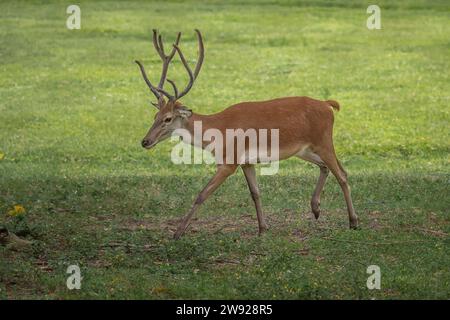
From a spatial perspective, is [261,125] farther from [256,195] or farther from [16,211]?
[16,211]

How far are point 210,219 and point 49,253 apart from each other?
227 centimetres

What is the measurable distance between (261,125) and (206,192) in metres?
0.96

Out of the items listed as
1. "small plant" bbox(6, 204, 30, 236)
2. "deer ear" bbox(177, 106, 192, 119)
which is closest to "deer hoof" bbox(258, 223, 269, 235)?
"deer ear" bbox(177, 106, 192, 119)

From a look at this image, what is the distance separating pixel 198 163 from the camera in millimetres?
16656

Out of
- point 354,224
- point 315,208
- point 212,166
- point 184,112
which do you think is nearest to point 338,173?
point 315,208

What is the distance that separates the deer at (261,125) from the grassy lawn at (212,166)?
Result: 19.0 inches

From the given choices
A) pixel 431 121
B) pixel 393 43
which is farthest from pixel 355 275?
pixel 393 43

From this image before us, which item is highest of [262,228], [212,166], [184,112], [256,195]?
[184,112]

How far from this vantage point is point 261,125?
456 inches

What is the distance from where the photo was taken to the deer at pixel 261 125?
453 inches

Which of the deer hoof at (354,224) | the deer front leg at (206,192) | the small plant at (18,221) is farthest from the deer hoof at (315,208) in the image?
the small plant at (18,221)

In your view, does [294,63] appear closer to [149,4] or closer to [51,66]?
[51,66]

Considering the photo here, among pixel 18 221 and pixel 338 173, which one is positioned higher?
pixel 338 173

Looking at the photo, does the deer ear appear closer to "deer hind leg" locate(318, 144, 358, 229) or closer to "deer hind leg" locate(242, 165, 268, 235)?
"deer hind leg" locate(242, 165, 268, 235)
